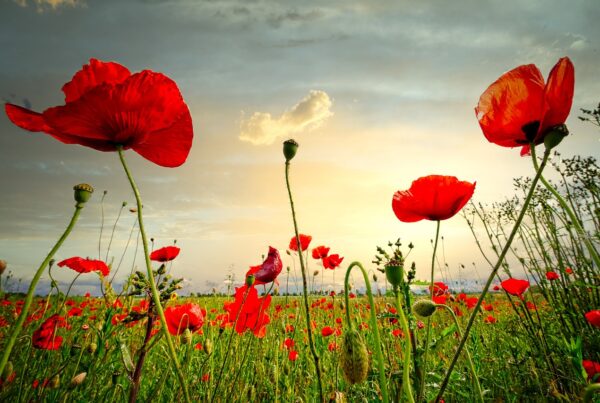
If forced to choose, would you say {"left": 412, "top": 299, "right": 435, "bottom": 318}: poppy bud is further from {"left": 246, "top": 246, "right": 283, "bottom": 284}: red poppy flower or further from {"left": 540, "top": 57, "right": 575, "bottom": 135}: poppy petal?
{"left": 246, "top": 246, "right": 283, "bottom": 284}: red poppy flower

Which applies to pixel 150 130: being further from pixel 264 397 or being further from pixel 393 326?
pixel 393 326

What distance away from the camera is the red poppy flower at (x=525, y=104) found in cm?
88

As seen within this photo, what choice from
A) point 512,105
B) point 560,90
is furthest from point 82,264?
point 560,90

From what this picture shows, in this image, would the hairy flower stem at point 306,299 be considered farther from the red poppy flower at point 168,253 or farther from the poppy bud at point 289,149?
the red poppy flower at point 168,253

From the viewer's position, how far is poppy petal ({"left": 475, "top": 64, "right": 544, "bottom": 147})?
97 cm

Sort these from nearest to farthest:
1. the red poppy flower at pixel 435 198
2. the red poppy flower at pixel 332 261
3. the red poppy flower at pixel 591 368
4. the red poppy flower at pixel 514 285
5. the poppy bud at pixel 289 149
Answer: the poppy bud at pixel 289 149 → the red poppy flower at pixel 435 198 → the red poppy flower at pixel 591 368 → the red poppy flower at pixel 514 285 → the red poppy flower at pixel 332 261

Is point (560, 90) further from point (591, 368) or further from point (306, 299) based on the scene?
point (591, 368)

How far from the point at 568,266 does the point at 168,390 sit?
3681 millimetres

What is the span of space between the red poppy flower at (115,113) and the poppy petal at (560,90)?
983mm

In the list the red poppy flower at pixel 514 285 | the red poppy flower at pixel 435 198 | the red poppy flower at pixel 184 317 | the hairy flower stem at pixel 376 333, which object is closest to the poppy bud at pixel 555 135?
the red poppy flower at pixel 435 198

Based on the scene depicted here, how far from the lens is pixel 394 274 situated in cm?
104

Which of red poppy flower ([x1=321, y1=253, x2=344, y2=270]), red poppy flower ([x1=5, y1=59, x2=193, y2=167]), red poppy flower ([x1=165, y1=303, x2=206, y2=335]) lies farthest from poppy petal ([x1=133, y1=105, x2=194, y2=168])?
red poppy flower ([x1=321, y1=253, x2=344, y2=270])

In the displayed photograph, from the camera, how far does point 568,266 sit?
10.2 ft

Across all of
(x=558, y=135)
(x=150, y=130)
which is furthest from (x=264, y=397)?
(x=558, y=135)
